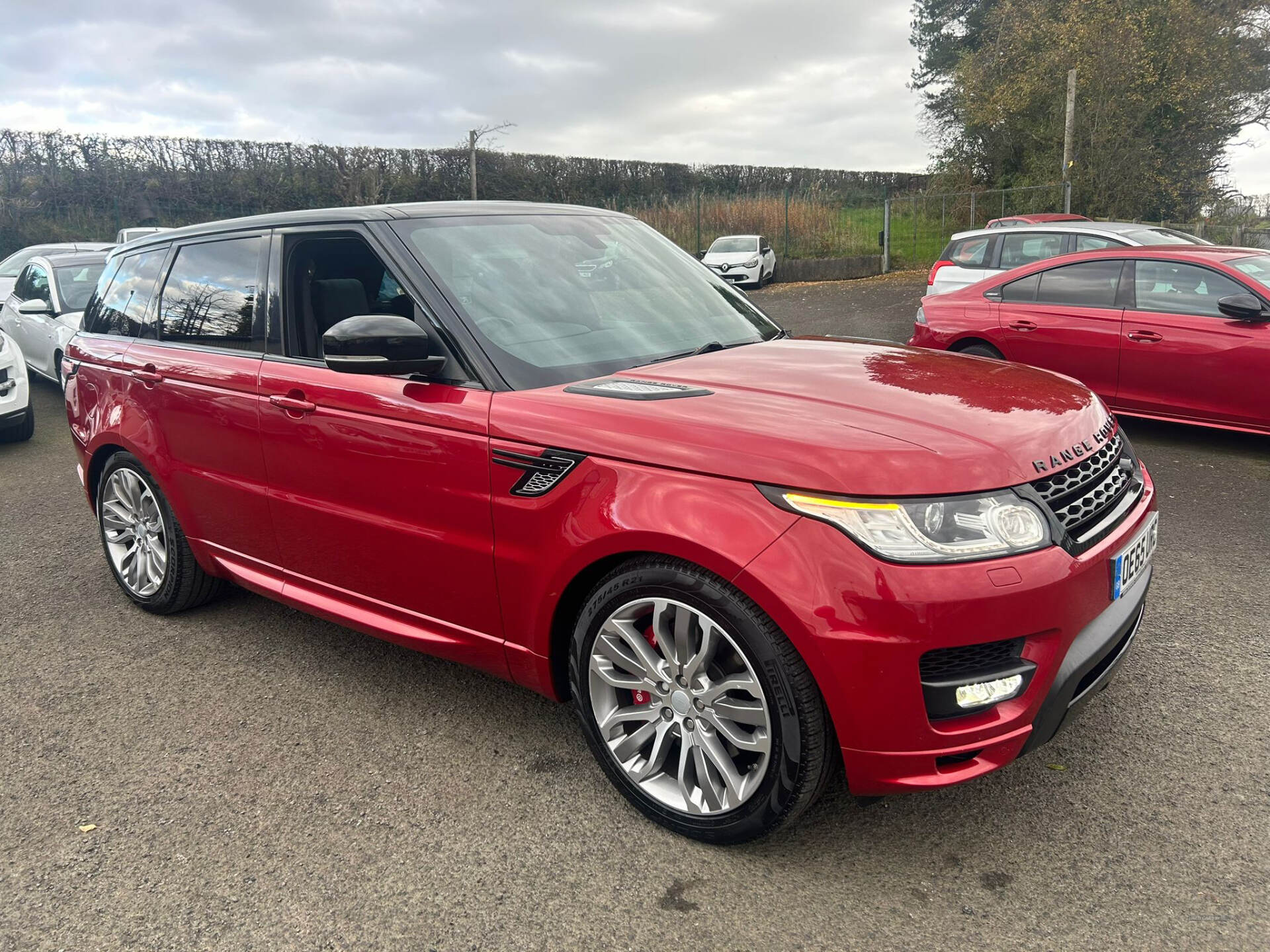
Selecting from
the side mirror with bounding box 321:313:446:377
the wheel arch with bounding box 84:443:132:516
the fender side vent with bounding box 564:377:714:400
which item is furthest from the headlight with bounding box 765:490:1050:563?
the wheel arch with bounding box 84:443:132:516

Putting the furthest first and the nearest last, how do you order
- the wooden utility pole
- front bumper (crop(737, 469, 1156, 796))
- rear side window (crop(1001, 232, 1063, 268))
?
the wooden utility pole → rear side window (crop(1001, 232, 1063, 268)) → front bumper (crop(737, 469, 1156, 796))

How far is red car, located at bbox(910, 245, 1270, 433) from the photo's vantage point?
20.9 ft

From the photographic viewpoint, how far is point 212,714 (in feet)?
11.3

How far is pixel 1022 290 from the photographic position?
7.63m

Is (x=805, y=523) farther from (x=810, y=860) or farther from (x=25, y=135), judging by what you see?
(x=25, y=135)

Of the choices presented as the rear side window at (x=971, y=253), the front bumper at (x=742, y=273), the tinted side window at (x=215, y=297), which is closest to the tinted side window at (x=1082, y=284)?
the rear side window at (x=971, y=253)

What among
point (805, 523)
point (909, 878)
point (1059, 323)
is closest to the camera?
point (805, 523)

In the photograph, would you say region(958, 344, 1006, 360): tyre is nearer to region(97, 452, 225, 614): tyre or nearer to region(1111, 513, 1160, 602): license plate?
region(1111, 513, 1160, 602): license plate

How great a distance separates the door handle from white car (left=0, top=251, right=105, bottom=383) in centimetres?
767

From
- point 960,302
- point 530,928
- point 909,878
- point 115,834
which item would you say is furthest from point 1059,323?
point 115,834

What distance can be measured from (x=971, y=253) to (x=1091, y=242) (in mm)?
1468

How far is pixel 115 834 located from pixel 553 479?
1688 mm

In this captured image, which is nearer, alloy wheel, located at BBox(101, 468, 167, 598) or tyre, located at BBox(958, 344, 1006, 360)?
alloy wheel, located at BBox(101, 468, 167, 598)

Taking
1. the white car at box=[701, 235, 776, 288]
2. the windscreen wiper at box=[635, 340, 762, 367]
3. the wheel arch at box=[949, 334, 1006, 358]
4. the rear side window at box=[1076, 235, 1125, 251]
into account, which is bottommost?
the wheel arch at box=[949, 334, 1006, 358]
